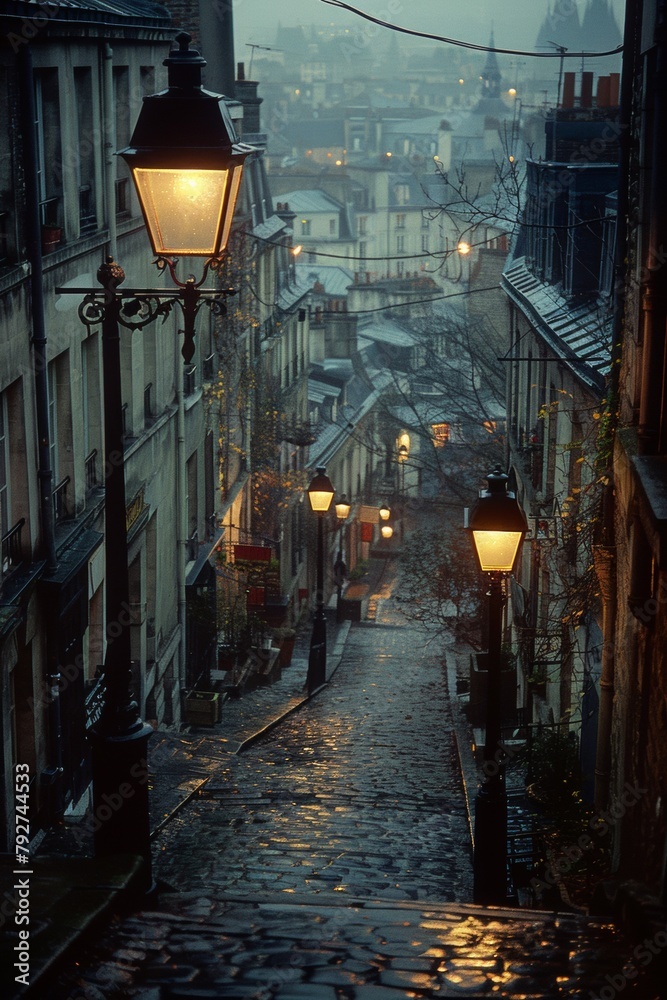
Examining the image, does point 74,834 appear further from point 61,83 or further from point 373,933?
point 61,83

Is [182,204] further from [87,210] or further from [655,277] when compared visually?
[87,210]

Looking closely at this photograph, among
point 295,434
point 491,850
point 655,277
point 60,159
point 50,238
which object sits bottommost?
point 295,434

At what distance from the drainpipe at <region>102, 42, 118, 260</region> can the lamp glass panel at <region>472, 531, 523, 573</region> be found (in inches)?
270

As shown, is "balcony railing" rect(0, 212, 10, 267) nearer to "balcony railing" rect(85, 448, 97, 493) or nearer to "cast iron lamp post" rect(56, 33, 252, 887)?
"balcony railing" rect(85, 448, 97, 493)

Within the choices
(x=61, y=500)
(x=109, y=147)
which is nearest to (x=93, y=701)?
(x=61, y=500)

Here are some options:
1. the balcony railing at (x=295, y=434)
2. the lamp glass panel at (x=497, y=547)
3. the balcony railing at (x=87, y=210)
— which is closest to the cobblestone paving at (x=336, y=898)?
the lamp glass panel at (x=497, y=547)

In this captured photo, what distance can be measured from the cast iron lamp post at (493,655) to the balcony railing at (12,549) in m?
3.75

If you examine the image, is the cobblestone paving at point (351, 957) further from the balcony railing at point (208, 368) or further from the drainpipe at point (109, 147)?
the balcony railing at point (208, 368)

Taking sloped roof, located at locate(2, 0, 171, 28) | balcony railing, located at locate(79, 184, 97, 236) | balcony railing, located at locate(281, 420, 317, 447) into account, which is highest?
sloped roof, located at locate(2, 0, 171, 28)

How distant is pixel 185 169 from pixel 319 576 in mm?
15073

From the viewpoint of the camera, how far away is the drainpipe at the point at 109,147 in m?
13.3

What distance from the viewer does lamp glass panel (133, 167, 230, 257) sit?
5980 millimetres

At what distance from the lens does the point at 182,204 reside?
6016 millimetres

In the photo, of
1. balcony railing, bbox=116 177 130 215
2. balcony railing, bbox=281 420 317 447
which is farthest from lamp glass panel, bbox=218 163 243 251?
balcony railing, bbox=281 420 317 447
